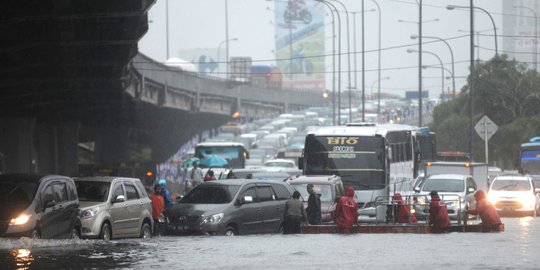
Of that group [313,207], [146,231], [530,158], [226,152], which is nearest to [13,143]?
[226,152]

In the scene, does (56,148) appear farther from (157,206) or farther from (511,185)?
(157,206)

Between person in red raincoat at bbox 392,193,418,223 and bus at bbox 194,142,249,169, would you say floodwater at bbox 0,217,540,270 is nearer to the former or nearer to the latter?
person in red raincoat at bbox 392,193,418,223

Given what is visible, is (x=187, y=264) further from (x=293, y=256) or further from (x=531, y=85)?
(x=531, y=85)

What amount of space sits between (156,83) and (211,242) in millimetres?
49441

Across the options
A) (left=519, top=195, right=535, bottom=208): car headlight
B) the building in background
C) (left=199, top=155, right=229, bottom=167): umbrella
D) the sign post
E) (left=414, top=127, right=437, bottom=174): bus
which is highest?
the building in background

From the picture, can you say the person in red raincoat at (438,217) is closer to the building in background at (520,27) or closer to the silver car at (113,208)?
the silver car at (113,208)

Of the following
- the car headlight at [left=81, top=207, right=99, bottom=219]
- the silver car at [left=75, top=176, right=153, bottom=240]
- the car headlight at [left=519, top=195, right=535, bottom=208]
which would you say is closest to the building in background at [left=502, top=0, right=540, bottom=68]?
the car headlight at [left=519, top=195, right=535, bottom=208]

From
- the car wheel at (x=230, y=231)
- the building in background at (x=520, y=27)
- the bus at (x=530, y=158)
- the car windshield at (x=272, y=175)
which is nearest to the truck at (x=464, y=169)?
the bus at (x=530, y=158)

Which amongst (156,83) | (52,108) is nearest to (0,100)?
(52,108)

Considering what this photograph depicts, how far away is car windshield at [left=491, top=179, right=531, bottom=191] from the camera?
4753 cm

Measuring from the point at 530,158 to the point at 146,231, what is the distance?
34.3 m

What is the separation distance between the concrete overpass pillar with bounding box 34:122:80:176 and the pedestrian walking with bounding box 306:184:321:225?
44559mm

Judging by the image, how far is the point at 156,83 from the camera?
75.1 meters

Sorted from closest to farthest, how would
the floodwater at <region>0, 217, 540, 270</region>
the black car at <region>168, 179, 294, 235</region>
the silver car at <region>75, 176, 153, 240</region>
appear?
1. the floodwater at <region>0, 217, 540, 270</region>
2. the silver car at <region>75, 176, 153, 240</region>
3. the black car at <region>168, 179, 294, 235</region>
